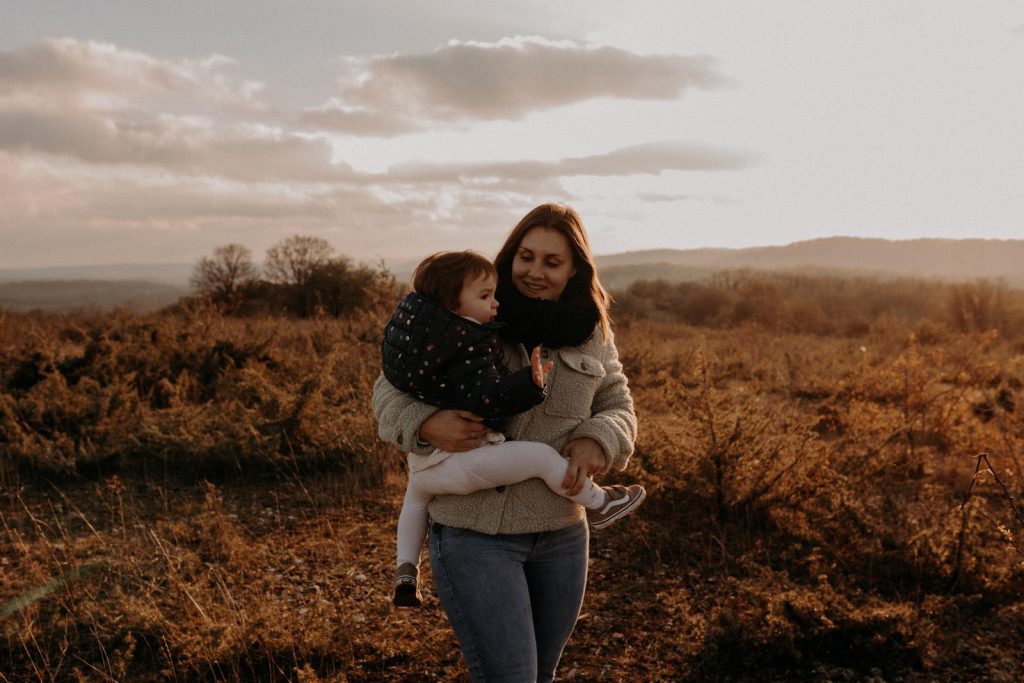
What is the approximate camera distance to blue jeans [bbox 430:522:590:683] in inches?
79.4

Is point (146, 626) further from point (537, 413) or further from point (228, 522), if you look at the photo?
point (537, 413)

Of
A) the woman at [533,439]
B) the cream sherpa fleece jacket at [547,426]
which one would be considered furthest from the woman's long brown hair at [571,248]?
the cream sherpa fleece jacket at [547,426]

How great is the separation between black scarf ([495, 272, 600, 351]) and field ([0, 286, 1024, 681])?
1.70 meters

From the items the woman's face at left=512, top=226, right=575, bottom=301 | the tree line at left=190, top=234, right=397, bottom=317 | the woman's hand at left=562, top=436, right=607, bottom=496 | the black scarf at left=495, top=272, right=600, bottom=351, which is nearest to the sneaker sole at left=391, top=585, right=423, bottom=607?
the woman's hand at left=562, top=436, right=607, bottom=496

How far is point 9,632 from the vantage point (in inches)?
135

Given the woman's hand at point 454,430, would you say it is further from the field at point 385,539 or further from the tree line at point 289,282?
the tree line at point 289,282

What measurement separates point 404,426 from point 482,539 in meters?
0.41

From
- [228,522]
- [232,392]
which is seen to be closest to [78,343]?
[232,392]

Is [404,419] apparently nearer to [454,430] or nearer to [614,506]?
[454,430]

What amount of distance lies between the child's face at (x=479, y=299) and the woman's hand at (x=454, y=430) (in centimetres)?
31

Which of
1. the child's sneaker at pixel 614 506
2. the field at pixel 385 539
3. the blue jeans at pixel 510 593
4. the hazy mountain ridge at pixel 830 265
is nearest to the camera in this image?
the blue jeans at pixel 510 593

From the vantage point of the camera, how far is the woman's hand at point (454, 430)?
211cm

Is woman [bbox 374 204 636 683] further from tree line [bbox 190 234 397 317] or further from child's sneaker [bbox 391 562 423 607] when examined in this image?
tree line [bbox 190 234 397 317]

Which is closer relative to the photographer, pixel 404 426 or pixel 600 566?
pixel 404 426
